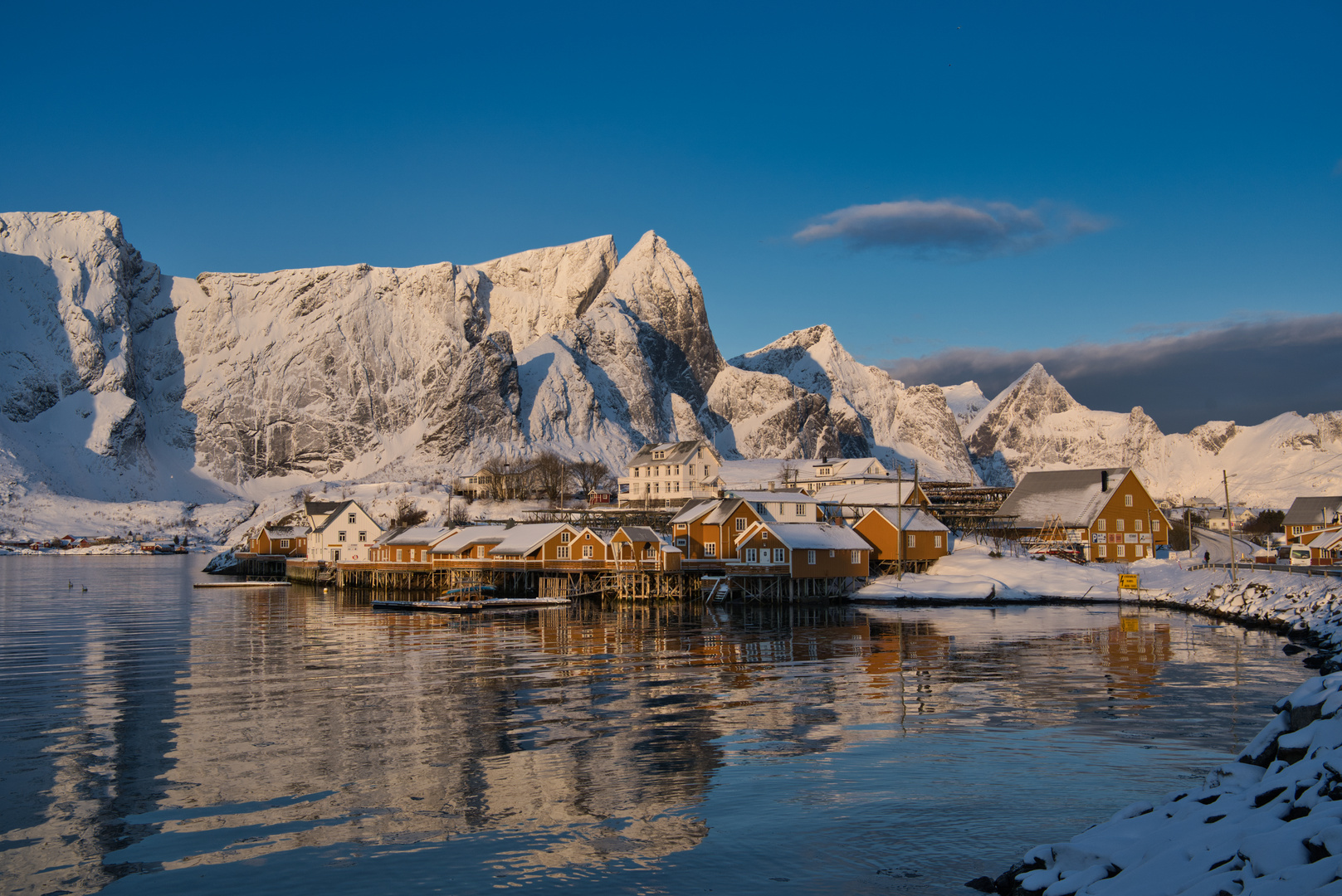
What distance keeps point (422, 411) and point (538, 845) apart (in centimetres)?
18807

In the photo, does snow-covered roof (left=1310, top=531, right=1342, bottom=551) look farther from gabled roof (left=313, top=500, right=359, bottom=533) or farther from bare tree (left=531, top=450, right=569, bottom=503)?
bare tree (left=531, top=450, right=569, bottom=503)

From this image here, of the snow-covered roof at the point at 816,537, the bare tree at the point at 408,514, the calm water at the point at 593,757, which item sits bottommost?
the calm water at the point at 593,757

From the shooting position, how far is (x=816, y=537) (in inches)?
2534

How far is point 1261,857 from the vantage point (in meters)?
8.59

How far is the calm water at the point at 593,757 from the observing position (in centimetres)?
1393

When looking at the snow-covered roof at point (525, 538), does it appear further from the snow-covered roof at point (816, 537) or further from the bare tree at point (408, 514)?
the bare tree at point (408, 514)

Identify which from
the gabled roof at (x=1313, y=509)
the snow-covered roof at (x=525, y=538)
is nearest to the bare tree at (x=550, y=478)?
the snow-covered roof at (x=525, y=538)

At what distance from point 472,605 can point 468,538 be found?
62.9ft

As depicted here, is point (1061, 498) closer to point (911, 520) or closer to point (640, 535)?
point (911, 520)

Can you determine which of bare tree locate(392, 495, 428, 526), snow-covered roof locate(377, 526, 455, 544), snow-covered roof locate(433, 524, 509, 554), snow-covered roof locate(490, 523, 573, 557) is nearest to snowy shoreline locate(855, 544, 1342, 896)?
snow-covered roof locate(490, 523, 573, 557)

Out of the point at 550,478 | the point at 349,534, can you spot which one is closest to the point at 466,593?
the point at 349,534

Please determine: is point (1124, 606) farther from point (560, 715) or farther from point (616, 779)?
point (616, 779)

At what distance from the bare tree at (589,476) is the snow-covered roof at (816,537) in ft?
233

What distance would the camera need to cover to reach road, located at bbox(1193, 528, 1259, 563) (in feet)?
266
